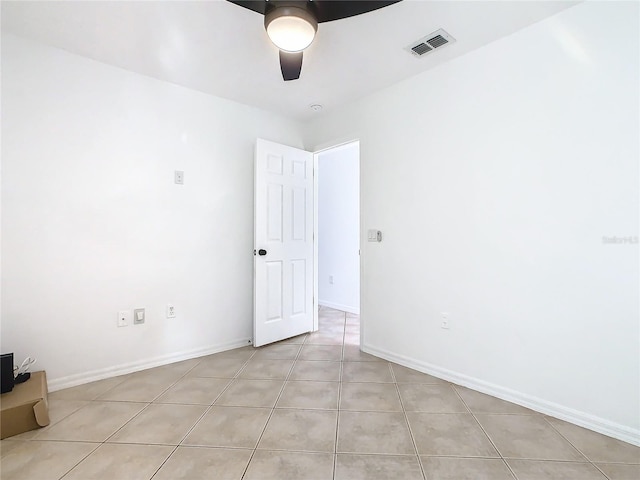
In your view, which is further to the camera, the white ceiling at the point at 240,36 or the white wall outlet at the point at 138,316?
the white wall outlet at the point at 138,316

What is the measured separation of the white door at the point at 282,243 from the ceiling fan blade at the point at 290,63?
1197 millimetres

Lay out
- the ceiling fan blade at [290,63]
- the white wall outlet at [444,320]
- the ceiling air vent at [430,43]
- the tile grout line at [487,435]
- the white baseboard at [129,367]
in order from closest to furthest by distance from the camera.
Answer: the tile grout line at [487,435]
the ceiling fan blade at [290,63]
the ceiling air vent at [430,43]
the white baseboard at [129,367]
the white wall outlet at [444,320]

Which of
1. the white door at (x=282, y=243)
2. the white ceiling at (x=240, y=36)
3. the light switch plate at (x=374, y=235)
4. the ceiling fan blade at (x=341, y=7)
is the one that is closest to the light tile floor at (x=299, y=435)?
the white door at (x=282, y=243)

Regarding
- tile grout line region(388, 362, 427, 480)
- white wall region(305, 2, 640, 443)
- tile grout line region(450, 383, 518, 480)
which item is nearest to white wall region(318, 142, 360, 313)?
white wall region(305, 2, 640, 443)

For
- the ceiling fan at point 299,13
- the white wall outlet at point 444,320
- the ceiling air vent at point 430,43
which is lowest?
the white wall outlet at point 444,320

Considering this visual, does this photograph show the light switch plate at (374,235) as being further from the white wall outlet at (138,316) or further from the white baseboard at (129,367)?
the white wall outlet at (138,316)

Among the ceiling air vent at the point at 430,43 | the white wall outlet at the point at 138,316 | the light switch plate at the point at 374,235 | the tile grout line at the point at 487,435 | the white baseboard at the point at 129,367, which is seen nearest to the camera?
the tile grout line at the point at 487,435

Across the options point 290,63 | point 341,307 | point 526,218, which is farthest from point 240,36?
point 341,307

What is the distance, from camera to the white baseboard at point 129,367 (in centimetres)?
219

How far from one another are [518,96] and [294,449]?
8.06ft

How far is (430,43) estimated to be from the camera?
211 cm

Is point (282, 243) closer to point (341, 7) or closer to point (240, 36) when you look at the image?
point (240, 36)

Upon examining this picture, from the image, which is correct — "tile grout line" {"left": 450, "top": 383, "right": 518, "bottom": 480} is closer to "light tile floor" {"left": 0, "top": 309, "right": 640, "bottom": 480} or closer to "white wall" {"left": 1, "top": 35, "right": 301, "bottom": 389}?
"light tile floor" {"left": 0, "top": 309, "right": 640, "bottom": 480}

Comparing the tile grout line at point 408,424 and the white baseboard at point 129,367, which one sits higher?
the white baseboard at point 129,367
